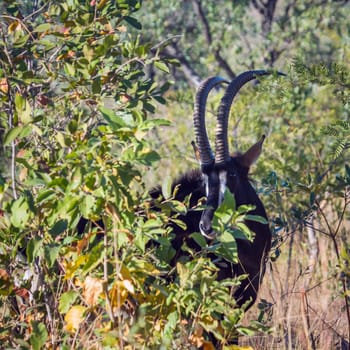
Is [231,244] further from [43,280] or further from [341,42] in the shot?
[341,42]

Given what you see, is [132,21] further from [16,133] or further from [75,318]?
[75,318]

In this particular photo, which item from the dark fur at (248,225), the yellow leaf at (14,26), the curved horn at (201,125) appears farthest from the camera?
the curved horn at (201,125)

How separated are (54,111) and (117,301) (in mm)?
1831

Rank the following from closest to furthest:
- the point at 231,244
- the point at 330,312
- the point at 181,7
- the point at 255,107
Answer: the point at 231,244
the point at 330,312
the point at 255,107
the point at 181,7

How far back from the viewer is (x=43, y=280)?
3.91 meters

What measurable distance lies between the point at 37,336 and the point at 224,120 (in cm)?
309

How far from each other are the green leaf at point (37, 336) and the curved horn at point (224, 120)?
2830mm

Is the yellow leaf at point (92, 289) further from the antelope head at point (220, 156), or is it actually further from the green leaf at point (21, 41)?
the antelope head at point (220, 156)

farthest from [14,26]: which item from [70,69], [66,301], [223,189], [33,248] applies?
[223,189]

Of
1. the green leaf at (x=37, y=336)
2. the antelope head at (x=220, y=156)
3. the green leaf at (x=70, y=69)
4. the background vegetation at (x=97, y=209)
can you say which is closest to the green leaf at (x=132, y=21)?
the background vegetation at (x=97, y=209)

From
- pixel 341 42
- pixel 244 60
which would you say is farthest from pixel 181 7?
pixel 341 42

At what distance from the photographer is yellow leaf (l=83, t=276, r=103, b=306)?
318cm

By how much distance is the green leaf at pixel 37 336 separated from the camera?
3248mm

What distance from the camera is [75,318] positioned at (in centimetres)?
337
